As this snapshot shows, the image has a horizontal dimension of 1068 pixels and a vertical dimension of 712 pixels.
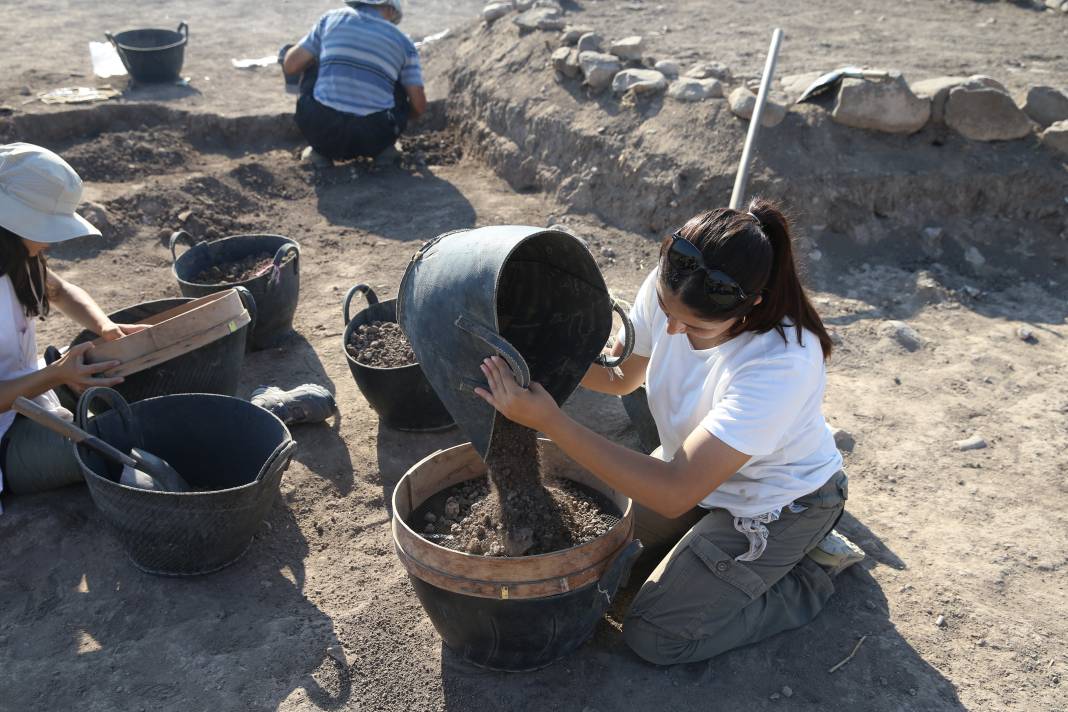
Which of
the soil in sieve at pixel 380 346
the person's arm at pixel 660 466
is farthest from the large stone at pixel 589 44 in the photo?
the person's arm at pixel 660 466

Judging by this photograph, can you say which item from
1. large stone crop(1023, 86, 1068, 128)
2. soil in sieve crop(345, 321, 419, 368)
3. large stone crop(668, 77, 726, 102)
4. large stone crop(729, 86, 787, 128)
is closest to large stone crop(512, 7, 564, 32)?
large stone crop(668, 77, 726, 102)

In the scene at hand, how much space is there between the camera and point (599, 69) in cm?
600

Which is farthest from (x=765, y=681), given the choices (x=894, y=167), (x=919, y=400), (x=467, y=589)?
(x=894, y=167)

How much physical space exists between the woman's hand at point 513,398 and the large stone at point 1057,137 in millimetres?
4444

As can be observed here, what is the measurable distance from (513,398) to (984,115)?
436 centimetres

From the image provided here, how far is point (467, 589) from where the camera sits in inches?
93.5

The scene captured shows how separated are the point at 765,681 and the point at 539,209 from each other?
389 centimetres

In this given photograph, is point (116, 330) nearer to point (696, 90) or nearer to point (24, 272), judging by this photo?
point (24, 272)

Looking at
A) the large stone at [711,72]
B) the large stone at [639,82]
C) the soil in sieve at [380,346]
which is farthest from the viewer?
the large stone at [711,72]

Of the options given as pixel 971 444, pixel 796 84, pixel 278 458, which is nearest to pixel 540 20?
pixel 796 84

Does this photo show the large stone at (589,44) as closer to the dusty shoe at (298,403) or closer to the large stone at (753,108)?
the large stone at (753,108)

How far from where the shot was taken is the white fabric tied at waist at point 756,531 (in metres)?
2.63

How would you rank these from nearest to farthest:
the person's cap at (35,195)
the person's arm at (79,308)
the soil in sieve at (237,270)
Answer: the person's cap at (35,195) → the person's arm at (79,308) → the soil in sieve at (237,270)

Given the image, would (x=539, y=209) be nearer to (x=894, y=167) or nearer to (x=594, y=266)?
(x=894, y=167)
